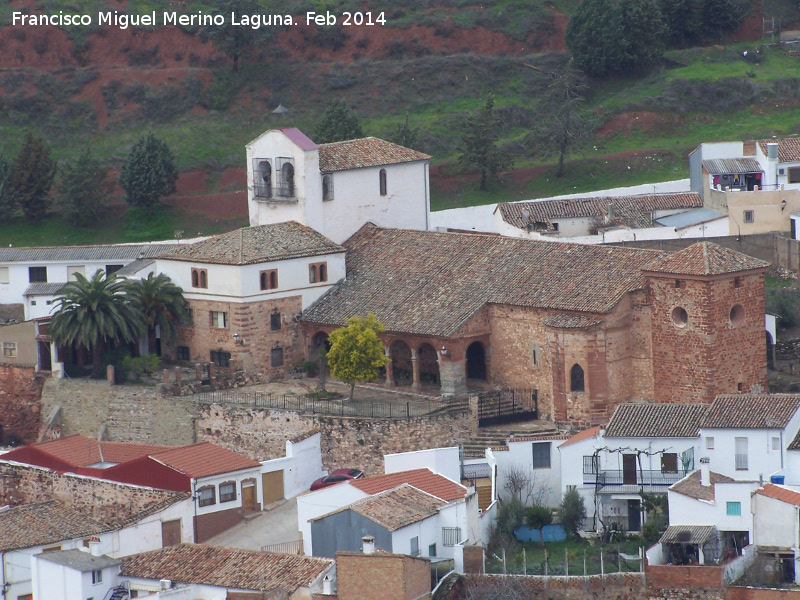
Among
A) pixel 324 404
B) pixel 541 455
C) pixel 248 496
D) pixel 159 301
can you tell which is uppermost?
pixel 159 301

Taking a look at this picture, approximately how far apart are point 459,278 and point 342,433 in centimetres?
730

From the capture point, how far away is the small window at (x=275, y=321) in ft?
219

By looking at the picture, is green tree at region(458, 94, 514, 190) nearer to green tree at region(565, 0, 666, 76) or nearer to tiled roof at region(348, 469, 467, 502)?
green tree at region(565, 0, 666, 76)

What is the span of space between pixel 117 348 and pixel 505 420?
14238mm

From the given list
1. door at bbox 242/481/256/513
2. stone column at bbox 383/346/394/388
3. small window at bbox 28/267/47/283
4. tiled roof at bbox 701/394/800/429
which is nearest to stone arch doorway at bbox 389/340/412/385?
stone column at bbox 383/346/394/388

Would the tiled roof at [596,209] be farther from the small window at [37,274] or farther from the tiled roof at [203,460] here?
the tiled roof at [203,460]

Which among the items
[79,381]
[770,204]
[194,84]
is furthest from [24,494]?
[194,84]

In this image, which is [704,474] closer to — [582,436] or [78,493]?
[582,436]

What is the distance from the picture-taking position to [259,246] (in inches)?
2633

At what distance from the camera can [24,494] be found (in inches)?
2467

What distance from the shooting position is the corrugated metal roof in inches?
3093

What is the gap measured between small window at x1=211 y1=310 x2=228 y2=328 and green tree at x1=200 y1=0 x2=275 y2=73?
1299 inches

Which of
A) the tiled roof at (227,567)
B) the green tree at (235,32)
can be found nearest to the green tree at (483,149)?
the green tree at (235,32)

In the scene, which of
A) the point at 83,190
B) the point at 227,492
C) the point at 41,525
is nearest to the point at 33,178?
the point at 83,190
